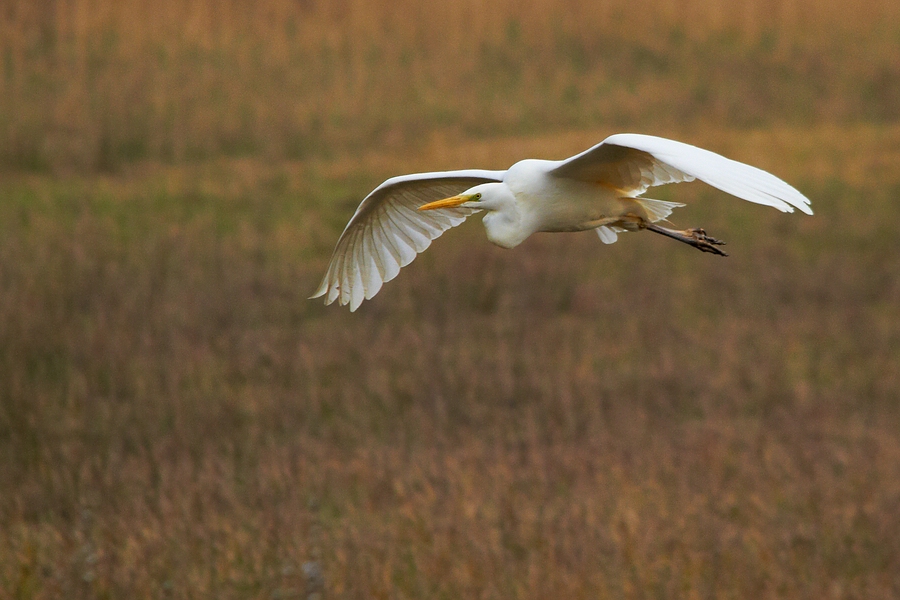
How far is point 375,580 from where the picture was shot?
4.90 meters

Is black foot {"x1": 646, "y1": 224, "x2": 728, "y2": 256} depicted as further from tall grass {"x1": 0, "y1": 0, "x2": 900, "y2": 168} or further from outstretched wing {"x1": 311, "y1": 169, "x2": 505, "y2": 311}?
tall grass {"x1": 0, "y1": 0, "x2": 900, "y2": 168}

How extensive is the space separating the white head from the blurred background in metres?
1.76

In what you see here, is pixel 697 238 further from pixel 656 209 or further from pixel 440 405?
pixel 440 405

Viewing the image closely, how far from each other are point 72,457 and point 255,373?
66.3 inches

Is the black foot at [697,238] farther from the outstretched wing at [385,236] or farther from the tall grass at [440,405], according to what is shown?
the tall grass at [440,405]

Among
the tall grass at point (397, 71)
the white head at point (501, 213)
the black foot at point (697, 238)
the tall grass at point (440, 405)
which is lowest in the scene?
the tall grass at point (440, 405)

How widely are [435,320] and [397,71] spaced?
21.0 ft

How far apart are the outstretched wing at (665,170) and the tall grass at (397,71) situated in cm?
991

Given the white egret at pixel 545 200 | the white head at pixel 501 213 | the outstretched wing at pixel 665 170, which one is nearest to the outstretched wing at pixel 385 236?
the white egret at pixel 545 200

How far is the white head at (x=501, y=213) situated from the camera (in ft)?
12.0

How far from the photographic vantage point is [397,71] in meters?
14.5

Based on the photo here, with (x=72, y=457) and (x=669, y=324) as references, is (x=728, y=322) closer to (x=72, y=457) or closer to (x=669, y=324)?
(x=669, y=324)

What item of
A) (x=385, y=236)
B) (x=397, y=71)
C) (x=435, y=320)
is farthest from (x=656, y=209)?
(x=397, y=71)

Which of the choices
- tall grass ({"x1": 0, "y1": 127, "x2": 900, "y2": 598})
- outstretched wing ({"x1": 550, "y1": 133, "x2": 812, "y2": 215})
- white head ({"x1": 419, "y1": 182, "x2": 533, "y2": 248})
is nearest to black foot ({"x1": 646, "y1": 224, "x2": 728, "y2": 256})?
outstretched wing ({"x1": 550, "y1": 133, "x2": 812, "y2": 215})
